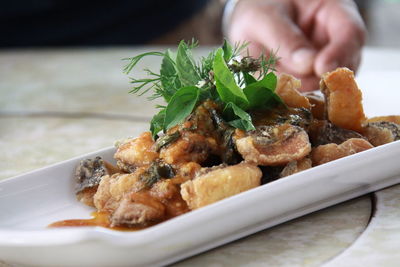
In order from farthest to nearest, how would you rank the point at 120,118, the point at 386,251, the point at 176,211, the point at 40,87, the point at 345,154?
1. the point at 40,87
2. the point at 120,118
3. the point at 345,154
4. the point at 176,211
5. the point at 386,251

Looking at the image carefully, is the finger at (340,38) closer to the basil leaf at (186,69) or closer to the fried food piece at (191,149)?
the basil leaf at (186,69)

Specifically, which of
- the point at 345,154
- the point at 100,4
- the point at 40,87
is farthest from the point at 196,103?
the point at 100,4

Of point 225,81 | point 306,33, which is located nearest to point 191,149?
point 225,81

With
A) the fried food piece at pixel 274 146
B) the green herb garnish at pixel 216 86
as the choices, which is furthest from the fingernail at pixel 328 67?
the fried food piece at pixel 274 146

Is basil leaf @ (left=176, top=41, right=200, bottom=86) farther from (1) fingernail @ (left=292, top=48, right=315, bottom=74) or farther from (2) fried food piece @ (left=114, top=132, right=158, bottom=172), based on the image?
(1) fingernail @ (left=292, top=48, right=315, bottom=74)

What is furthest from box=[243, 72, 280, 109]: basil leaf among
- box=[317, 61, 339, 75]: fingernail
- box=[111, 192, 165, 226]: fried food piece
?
box=[317, 61, 339, 75]: fingernail

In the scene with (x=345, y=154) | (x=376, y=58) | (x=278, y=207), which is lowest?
(x=278, y=207)

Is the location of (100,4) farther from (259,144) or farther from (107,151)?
(259,144)
